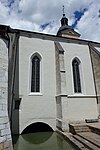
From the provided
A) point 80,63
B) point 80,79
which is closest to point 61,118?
point 80,79

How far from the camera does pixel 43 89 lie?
1144cm

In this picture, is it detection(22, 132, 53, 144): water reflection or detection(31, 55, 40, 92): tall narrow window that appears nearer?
detection(22, 132, 53, 144): water reflection

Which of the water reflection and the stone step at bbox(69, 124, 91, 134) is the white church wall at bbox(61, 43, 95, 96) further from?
the water reflection

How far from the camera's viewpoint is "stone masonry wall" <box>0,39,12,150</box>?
15.8 feet

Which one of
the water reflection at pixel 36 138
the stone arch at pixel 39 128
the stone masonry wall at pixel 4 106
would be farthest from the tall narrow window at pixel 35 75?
the stone masonry wall at pixel 4 106

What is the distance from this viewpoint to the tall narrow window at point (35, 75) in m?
11.5

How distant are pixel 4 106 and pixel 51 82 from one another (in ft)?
22.1

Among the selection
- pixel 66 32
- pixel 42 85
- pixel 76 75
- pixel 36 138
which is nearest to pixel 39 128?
pixel 36 138

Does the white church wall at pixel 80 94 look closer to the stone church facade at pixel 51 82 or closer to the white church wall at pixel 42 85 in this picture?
the stone church facade at pixel 51 82

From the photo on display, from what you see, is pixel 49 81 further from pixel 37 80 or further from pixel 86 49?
pixel 86 49

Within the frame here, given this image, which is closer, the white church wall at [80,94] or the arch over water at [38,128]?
the arch over water at [38,128]

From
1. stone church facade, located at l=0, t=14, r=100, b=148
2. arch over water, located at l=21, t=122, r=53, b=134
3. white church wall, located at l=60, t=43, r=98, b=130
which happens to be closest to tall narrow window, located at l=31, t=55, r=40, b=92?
stone church facade, located at l=0, t=14, r=100, b=148

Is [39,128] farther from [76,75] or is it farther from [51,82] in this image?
[76,75]

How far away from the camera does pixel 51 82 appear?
11.8m
